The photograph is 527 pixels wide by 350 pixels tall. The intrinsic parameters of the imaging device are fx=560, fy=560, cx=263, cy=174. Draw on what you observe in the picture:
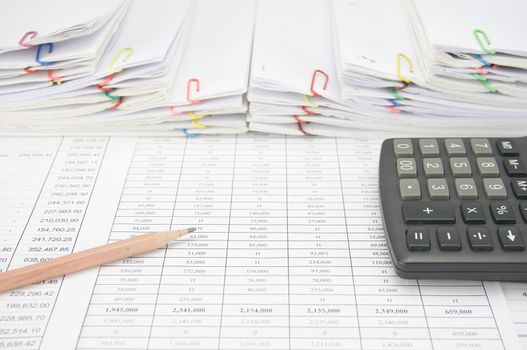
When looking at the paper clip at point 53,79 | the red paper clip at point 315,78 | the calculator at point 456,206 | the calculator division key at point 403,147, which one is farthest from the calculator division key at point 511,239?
the paper clip at point 53,79

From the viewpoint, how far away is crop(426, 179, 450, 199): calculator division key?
1.54 feet

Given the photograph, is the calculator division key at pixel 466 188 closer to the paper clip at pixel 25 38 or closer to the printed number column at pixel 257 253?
the printed number column at pixel 257 253

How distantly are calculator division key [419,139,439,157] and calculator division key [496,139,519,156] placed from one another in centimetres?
6

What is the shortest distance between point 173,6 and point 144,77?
15 cm

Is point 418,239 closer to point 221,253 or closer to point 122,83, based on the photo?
point 221,253

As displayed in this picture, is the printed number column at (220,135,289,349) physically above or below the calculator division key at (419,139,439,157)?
below

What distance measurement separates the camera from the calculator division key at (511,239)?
430 millimetres

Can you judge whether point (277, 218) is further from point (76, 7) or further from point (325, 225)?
point (76, 7)

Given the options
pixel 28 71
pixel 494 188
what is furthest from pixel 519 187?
pixel 28 71

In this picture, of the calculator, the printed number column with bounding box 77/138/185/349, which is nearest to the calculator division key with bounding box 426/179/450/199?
the calculator

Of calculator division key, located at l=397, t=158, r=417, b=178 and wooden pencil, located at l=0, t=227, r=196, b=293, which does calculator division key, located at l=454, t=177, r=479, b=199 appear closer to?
calculator division key, located at l=397, t=158, r=417, b=178

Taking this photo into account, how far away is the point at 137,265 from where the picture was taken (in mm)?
463

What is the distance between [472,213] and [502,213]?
24 millimetres

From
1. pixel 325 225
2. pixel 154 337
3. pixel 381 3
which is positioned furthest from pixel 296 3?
pixel 154 337
